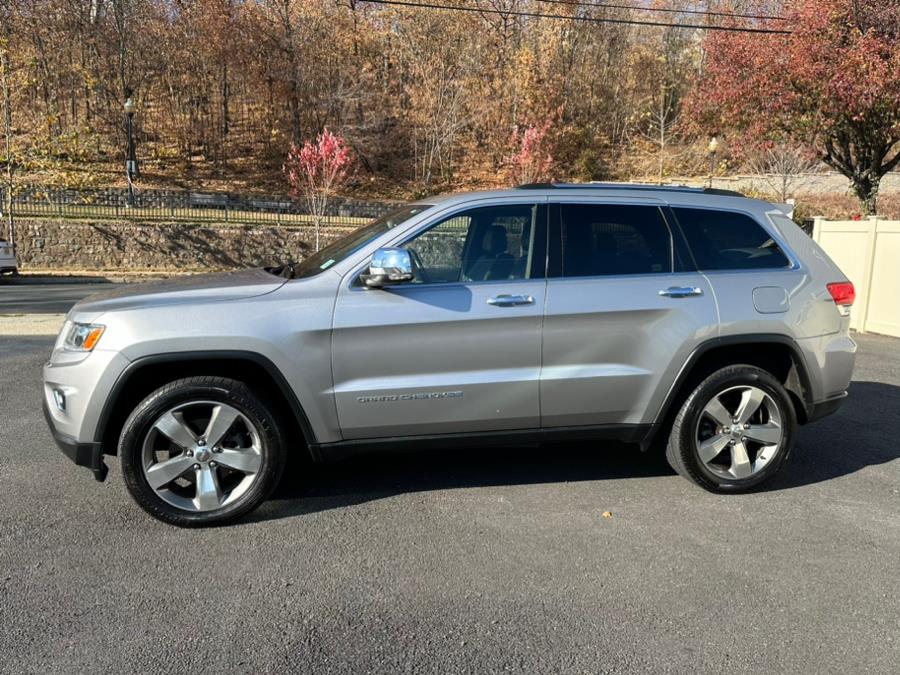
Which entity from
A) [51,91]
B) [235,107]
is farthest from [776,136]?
[51,91]

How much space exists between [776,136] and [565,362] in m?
19.3

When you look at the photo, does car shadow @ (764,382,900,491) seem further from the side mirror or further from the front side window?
the side mirror

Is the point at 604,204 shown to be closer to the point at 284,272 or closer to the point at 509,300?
the point at 509,300

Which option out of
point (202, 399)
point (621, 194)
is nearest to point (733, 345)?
point (621, 194)

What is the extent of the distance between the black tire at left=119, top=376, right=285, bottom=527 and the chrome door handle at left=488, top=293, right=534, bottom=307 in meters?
1.37

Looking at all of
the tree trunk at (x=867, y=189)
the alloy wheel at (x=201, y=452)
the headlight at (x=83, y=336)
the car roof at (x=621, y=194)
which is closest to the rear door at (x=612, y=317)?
the car roof at (x=621, y=194)

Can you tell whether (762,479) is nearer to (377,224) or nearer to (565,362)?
(565,362)

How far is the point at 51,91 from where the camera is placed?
137 ft

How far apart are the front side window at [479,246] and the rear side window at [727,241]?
102 cm

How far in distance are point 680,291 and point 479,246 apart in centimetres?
122

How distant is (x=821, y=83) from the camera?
17.3 m

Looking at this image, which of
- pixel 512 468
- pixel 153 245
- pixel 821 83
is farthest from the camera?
pixel 153 245

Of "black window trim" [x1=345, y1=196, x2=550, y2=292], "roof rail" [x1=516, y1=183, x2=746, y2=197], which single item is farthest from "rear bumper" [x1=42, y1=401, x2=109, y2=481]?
"roof rail" [x1=516, y1=183, x2=746, y2=197]

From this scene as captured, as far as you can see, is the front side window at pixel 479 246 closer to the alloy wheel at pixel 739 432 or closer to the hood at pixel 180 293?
the hood at pixel 180 293
